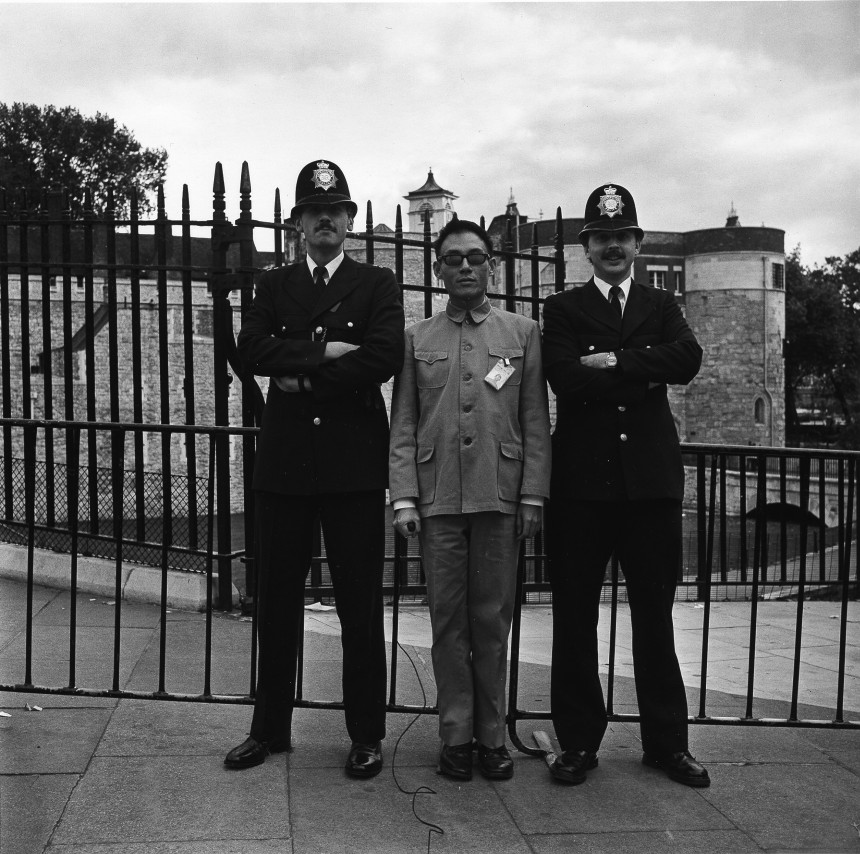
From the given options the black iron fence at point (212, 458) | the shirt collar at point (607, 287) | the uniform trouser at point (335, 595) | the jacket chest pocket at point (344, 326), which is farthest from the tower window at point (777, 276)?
the uniform trouser at point (335, 595)

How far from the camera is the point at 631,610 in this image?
350cm

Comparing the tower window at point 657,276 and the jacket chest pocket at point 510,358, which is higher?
the tower window at point 657,276

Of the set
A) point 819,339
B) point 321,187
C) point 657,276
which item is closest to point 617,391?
point 321,187

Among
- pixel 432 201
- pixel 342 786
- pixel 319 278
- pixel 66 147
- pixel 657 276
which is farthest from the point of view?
pixel 432 201

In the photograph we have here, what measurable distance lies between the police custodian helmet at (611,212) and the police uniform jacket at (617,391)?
211 mm

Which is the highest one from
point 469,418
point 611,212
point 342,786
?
point 611,212

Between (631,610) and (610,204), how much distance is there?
145 centimetres

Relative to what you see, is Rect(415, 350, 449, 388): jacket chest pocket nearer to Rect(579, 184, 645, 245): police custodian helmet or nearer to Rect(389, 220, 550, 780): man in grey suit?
Rect(389, 220, 550, 780): man in grey suit

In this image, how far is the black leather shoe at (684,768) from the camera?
3.31m

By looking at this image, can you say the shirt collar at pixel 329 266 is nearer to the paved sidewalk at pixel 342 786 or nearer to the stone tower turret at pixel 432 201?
the paved sidewalk at pixel 342 786

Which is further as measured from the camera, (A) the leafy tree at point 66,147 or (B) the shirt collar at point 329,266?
(A) the leafy tree at point 66,147

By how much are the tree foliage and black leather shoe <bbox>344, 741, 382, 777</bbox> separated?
47.3 m

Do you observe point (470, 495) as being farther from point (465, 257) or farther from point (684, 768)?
point (684, 768)

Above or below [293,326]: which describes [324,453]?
below
